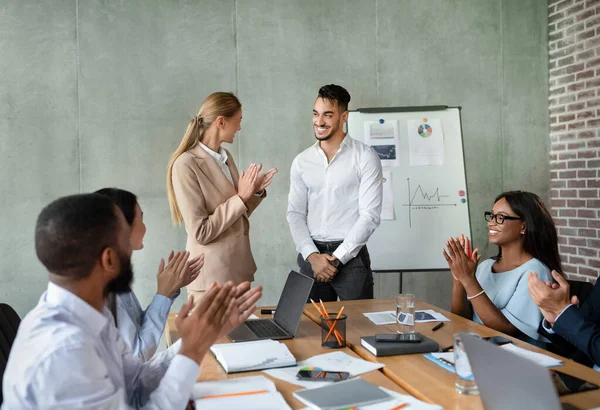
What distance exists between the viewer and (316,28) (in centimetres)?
456

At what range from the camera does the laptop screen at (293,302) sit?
2.27 meters

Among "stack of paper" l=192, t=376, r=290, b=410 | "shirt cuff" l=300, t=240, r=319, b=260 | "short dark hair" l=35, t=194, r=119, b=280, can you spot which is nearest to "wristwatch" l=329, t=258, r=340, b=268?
"shirt cuff" l=300, t=240, r=319, b=260

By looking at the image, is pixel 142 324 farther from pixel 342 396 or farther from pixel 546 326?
pixel 546 326

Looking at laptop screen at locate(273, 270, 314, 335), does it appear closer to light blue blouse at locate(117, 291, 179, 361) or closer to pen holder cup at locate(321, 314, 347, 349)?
pen holder cup at locate(321, 314, 347, 349)

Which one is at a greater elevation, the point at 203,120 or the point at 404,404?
the point at 203,120

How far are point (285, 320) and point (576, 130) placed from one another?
3420mm

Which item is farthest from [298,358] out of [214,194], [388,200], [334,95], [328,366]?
[388,200]

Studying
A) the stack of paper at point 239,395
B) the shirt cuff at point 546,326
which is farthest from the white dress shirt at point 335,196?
the stack of paper at point 239,395

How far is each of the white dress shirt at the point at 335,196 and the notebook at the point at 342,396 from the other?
1.87m

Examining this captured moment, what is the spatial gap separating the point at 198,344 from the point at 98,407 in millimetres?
293

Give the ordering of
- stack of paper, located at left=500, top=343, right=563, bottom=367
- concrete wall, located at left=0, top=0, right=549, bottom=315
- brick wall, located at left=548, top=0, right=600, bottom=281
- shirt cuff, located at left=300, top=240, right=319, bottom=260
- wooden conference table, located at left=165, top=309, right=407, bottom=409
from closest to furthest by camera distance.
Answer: wooden conference table, located at left=165, top=309, right=407, bottom=409 → stack of paper, located at left=500, top=343, right=563, bottom=367 → shirt cuff, located at left=300, top=240, right=319, bottom=260 → concrete wall, located at left=0, top=0, right=549, bottom=315 → brick wall, located at left=548, top=0, right=600, bottom=281

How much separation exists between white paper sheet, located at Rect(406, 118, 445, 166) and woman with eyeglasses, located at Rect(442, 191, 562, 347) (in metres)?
A: 1.67

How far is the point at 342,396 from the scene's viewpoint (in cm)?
154

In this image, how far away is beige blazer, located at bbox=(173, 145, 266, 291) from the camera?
304 centimetres
